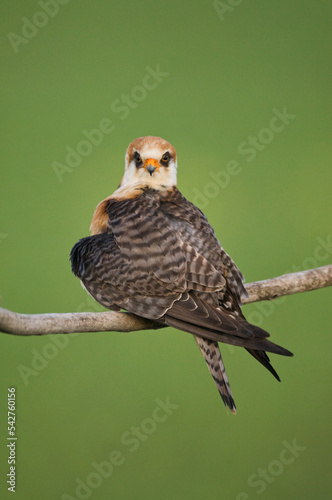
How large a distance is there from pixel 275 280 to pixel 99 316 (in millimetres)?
782

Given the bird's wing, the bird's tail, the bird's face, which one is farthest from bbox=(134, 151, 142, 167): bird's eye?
the bird's tail

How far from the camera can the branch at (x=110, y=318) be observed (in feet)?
5.42

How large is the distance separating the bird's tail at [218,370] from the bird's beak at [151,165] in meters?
0.80

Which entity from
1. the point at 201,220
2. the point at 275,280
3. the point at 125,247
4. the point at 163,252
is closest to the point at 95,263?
the point at 125,247

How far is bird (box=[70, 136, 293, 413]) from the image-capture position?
6.59ft

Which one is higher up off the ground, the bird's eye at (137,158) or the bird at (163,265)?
the bird's eye at (137,158)

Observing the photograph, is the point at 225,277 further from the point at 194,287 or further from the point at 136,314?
the point at 136,314

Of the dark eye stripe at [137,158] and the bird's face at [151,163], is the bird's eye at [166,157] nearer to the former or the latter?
the bird's face at [151,163]

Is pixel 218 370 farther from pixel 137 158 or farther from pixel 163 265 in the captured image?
pixel 137 158

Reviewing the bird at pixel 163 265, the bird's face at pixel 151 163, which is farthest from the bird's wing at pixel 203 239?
the bird's face at pixel 151 163

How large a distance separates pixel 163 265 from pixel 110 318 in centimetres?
30

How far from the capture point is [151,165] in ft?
8.22

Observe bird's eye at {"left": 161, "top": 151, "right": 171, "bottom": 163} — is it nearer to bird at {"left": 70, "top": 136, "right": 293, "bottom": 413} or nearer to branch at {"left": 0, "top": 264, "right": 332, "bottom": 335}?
bird at {"left": 70, "top": 136, "right": 293, "bottom": 413}

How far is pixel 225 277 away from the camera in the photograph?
230cm
